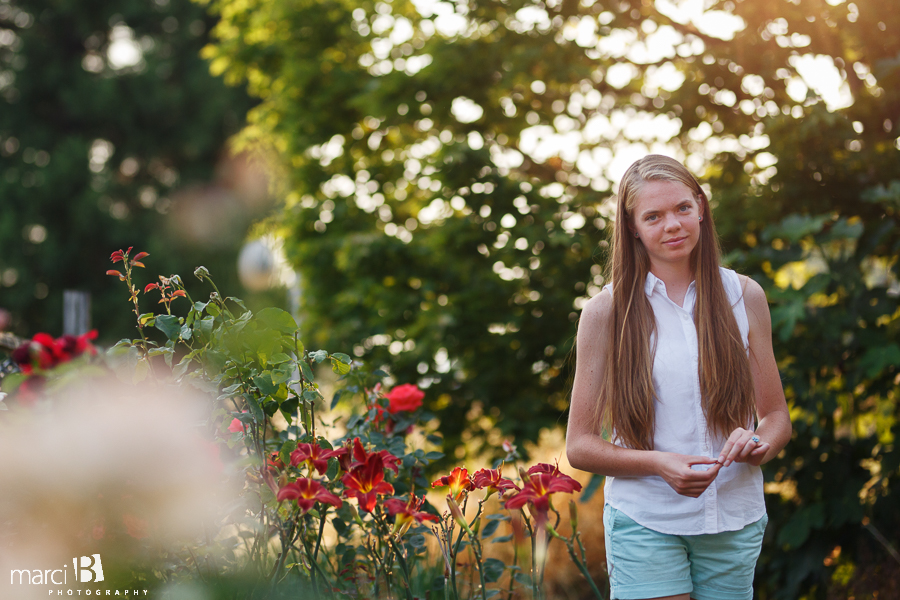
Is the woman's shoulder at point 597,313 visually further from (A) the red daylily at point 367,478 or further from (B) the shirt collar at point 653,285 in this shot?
(A) the red daylily at point 367,478

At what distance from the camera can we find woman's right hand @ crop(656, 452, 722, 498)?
1273 mm

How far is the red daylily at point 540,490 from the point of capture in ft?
4.34

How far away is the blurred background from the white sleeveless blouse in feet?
4.22

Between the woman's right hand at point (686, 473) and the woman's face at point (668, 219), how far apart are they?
0.42 meters

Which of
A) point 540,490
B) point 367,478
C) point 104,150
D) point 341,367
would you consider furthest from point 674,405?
point 104,150

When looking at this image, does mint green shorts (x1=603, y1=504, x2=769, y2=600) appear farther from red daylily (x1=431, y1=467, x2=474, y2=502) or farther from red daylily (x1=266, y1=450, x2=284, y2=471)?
red daylily (x1=266, y1=450, x2=284, y2=471)

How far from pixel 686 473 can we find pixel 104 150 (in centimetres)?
1789

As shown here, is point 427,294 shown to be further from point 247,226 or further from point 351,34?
point 247,226

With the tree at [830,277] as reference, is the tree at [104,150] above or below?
above

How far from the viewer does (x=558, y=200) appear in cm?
382

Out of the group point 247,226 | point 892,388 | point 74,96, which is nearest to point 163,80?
point 74,96

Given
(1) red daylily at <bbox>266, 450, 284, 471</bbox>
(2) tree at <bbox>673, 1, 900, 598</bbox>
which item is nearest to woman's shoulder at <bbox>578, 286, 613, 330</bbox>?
(1) red daylily at <bbox>266, 450, 284, 471</bbox>

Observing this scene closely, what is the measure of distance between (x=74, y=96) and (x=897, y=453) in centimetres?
1736

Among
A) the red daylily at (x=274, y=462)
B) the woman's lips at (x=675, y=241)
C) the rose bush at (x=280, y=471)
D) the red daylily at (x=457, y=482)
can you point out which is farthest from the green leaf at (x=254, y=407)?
the woman's lips at (x=675, y=241)
